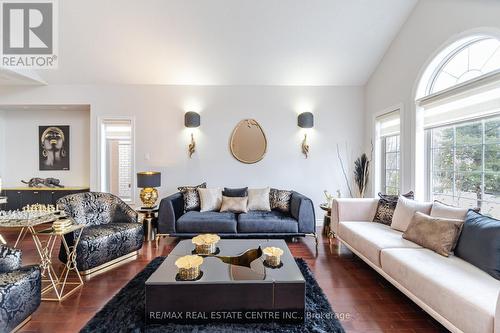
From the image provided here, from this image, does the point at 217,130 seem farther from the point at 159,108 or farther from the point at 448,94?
the point at 448,94

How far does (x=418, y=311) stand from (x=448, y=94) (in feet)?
7.66

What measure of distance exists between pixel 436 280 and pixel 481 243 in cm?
55

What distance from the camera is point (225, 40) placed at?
3.83 meters

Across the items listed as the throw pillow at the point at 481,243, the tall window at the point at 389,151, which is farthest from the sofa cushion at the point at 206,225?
the tall window at the point at 389,151

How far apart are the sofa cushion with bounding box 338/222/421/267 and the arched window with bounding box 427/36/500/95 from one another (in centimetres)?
191

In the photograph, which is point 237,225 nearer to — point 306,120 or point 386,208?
point 386,208

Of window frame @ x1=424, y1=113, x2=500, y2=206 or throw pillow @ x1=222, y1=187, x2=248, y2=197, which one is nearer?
window frame @ x1=424, y1=113, x2=500, y2=206

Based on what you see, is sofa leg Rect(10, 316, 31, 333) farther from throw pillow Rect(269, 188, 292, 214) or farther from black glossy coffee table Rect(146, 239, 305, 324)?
throw pillow Rect(269, 188, 292, 214)

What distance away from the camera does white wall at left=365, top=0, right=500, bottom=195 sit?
2.49 m

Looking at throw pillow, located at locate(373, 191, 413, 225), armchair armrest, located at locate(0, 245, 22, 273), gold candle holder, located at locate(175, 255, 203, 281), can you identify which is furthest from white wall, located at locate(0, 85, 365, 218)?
gold candle holder, located at locate(175, 255, 203, 281)

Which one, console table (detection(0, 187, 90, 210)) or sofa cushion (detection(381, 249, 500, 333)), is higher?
console table (detection(0, 187, 90, 210))

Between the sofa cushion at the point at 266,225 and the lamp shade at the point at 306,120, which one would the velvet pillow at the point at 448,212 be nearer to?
the sofa cushion at the point at 266,225

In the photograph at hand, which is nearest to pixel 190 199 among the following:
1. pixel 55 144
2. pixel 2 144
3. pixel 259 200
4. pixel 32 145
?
pixel 259 200

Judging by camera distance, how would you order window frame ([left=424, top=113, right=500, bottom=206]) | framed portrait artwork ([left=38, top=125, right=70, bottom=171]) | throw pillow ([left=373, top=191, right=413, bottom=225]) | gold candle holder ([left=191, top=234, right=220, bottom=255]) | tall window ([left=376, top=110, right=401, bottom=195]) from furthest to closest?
1. framed portrait artwork ([left=38, top=125, right=70, bottom=171])
2. tall window ([left=376, top=110, right=401, bottom=195])
3. throw pillow ([left=373, top=191, right=413, bottom=225])
4. window frame ([left=424, top=113, right=500, bottom=206])
5. gold candle holder ([left=191, top=234, right=220, bottom=255])
